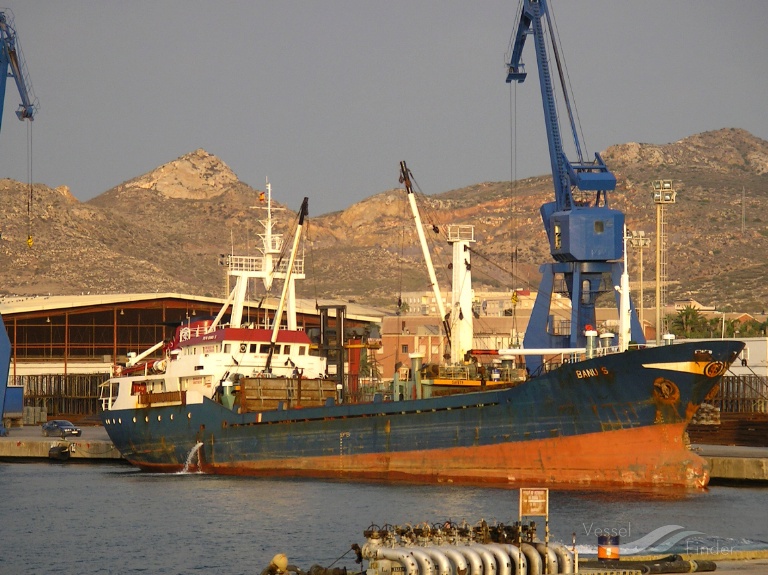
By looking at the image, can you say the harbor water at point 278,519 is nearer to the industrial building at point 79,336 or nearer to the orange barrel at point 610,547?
the orange barrel at point 610,547

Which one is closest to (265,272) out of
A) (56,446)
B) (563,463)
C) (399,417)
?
(56,446)

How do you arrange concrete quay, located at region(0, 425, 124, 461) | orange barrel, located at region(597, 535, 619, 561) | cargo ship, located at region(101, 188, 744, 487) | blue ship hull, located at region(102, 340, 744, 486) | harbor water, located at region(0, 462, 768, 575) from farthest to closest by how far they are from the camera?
1. concrete quay, located at region(0, 425, 124, 461)
2. cargo ship, located at region(101, 188, 744, 487)
3. blue ship hull, located at region(102, 340, 744, 486)
4. harbor water, located at region(0, 462, 768, 575)
5. orange barrel, located at region(597, 535, 619, 561)

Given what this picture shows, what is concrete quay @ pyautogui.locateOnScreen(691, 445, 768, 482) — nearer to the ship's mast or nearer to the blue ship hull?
the blue ship hull

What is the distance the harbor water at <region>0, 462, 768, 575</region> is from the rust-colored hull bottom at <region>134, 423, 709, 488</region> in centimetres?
127

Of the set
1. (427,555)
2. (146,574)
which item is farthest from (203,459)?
(427,555)

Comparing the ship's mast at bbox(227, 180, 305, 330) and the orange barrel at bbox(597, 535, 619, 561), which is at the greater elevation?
the ship's mast at bbox(227, 180, 305, 330)

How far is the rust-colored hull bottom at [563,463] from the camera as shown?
149ft

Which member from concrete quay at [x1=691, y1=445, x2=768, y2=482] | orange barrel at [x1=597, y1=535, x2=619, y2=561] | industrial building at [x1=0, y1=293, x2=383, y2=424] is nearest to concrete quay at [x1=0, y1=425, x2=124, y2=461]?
industrial building at [x1=0, y1=293, x2=383, y2=424]

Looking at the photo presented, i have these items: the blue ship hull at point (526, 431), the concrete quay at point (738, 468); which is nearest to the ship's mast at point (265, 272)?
the blue ship hull at point (526, 431)

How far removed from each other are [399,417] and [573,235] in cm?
1929

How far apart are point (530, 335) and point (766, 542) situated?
35427 mm

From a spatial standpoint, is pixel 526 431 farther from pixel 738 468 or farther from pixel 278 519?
pixel 278 519

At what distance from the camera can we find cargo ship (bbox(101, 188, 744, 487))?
45.4m

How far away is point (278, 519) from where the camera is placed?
131 feet
